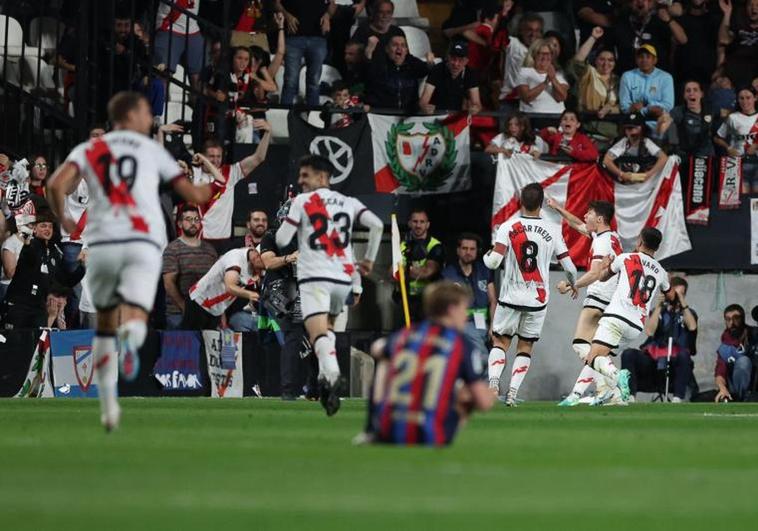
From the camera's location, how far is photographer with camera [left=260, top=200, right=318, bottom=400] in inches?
754

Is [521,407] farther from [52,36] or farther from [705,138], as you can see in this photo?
[52,36]

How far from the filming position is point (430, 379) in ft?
28.5

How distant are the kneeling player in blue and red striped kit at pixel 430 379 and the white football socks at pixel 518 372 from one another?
10611mm

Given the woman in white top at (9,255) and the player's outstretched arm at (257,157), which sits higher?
the player's outstretched arm at (257,157)

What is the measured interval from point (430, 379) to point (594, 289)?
40.3 feet

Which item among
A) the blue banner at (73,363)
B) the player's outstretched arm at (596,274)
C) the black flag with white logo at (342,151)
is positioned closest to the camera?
the player's outstretched arm at (596,274)

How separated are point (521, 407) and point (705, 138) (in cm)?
775

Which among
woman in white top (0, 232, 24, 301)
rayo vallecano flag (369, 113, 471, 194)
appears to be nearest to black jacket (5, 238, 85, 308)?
woman in white top (0, 232, 24, 301)

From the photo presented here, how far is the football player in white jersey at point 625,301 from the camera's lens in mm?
19562

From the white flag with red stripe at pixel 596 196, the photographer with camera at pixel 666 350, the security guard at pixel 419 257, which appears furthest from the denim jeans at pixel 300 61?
the photographer with camera at pixel 666 350

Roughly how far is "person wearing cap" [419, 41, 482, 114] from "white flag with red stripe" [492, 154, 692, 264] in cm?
156

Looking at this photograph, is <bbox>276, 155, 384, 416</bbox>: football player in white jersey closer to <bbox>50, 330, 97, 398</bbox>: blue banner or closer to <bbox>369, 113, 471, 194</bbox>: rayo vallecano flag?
<bbox>50, 330, 97, 398</bbox>: blue banner

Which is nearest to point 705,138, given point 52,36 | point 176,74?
point 176,74

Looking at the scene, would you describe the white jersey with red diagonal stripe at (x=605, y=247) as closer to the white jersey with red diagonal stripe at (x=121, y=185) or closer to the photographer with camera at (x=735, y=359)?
the photographer with camera at (x=735, y=359)
